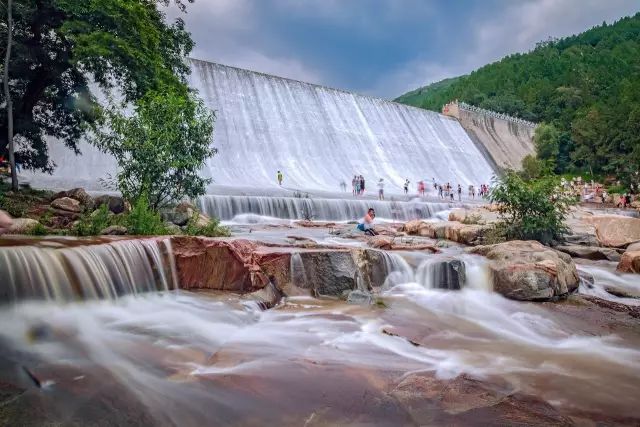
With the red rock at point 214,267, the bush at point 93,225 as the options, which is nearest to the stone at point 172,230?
the bush at point 93,225

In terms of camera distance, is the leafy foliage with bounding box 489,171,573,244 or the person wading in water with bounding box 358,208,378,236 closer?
the leafy foliage with bounding box 489,171,573,244

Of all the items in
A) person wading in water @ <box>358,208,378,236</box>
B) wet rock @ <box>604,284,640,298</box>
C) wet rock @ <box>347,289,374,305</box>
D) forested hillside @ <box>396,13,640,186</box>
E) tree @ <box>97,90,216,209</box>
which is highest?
forested hillside @ <box>396,13,640,186</box>

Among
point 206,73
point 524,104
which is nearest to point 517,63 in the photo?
point 524,104

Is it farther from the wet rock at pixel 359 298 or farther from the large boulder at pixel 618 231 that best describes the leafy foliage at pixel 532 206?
the wet rock at pixel 359 298

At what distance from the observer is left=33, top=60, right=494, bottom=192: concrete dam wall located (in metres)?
25.0

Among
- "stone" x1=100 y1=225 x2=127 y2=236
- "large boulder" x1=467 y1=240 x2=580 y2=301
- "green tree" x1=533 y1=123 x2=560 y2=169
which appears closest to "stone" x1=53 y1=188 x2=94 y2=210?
"stone" x1=100 y1=225 x2=127 y2=236

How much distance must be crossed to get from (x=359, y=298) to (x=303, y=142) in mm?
24888

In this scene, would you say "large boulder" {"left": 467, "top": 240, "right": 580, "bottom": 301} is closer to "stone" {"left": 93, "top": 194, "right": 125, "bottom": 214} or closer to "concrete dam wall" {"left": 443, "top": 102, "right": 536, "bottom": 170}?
"stone" {"left": 93, "top": 194, "right": 125, "bottom": 214}

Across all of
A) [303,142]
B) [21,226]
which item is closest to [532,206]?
[21,226]

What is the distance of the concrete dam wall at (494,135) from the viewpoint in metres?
48.1

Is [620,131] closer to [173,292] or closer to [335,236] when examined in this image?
[335,236]

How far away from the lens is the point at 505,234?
12.0 metres

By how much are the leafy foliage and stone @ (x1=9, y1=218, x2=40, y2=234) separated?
34.4 feet

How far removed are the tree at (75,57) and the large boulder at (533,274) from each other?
883cm
